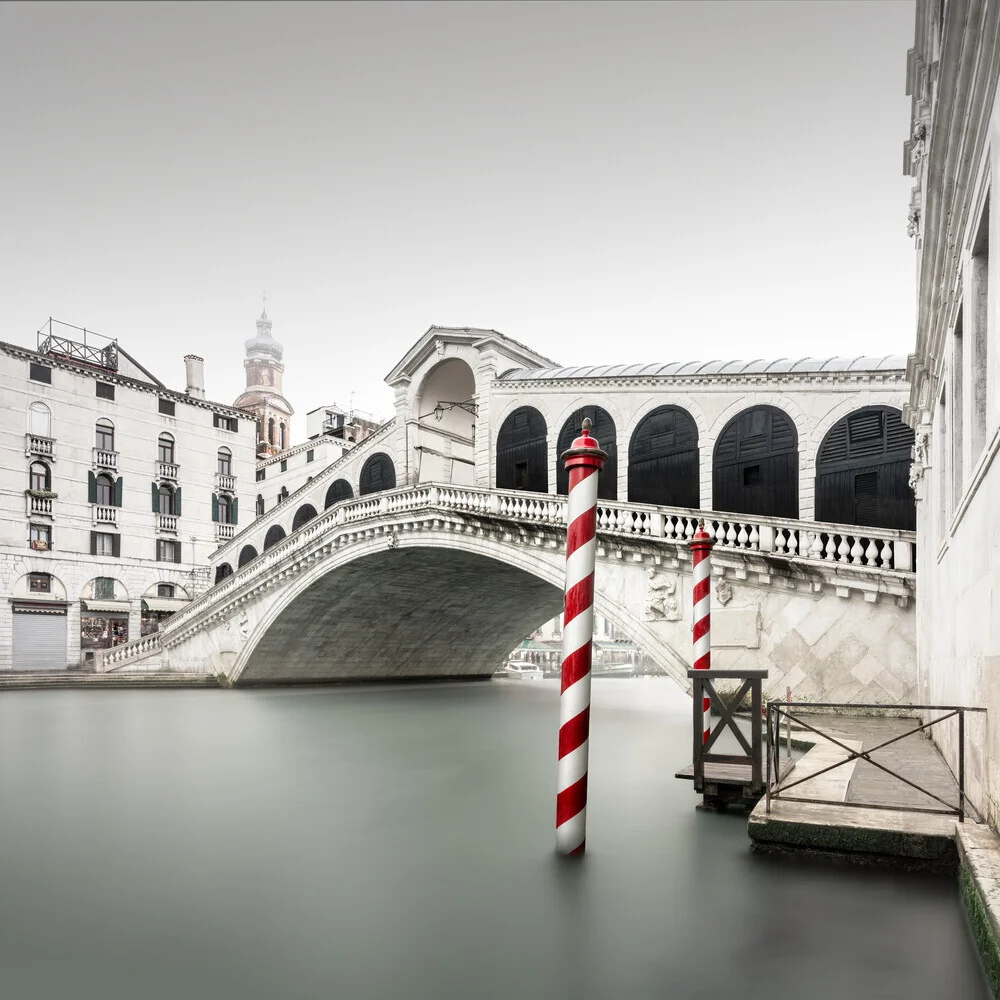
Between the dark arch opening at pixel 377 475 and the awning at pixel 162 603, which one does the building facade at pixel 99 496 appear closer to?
the awning at pixel 162 603

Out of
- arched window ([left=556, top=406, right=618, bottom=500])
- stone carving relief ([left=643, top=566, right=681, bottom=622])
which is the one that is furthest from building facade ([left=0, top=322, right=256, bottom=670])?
stone carving relief ([left=643, top=566, right=681, bottom=622])

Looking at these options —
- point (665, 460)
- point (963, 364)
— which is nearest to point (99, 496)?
point (665, 460)

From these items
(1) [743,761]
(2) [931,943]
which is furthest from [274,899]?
(1) [743,761]

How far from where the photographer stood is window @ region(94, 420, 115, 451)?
77.9 feet

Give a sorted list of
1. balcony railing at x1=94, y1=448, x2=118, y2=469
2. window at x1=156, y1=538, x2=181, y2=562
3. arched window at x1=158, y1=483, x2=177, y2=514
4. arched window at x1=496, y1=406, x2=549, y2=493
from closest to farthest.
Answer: arched window at x1=496, y1=406, x2=549, y2=493 < balcony railing at x1=94, y1=448, x2=118, y2=469 < window at x1=156, y1=538, x2=181, y2=562 < arched window at x1=158, y1=483, x2=177, y2=514

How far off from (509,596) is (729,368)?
9.88 metres

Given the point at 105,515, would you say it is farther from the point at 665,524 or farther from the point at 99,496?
the point at 665,524

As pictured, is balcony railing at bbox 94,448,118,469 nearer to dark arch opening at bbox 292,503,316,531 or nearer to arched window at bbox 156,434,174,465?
arched window at bbox 156,434,174,465

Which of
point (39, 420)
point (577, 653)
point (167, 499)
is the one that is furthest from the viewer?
point (167, 499)

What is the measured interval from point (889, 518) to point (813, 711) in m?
3.49

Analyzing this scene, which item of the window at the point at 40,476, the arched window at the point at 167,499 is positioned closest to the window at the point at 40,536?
the window at the point at 40,476

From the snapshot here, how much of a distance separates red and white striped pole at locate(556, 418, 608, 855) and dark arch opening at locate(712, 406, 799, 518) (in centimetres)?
855

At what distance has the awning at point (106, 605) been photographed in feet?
75.2

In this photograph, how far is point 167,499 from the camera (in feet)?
82.8
